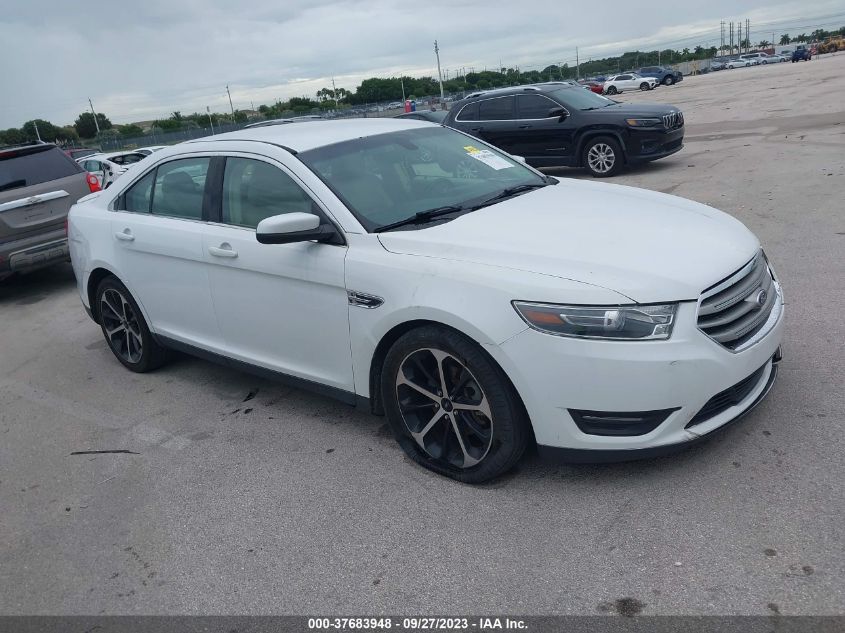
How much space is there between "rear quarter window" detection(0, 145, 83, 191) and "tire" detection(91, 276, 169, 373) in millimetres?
3862

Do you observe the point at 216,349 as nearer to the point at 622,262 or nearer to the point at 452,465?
the point at 452,465

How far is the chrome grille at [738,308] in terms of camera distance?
10.3 feet

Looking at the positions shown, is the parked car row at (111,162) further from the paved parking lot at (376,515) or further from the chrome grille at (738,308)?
the chrome grille at (738,308)

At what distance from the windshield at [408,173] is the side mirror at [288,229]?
0.27m

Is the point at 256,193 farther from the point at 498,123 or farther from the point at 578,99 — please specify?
the point at 578,99

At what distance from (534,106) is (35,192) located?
8.23m

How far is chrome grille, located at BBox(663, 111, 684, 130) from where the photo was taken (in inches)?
487

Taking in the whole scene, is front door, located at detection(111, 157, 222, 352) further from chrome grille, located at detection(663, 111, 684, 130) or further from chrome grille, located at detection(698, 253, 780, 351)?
chrome grille, located at detection(663, 111, 684, 130)

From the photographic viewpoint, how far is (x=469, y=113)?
552 inches

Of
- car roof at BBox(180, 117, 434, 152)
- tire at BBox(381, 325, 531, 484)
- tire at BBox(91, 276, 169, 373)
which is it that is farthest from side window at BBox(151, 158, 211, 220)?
tire at BBox(381, 325, 531, 484)

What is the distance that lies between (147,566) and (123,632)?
42 cm

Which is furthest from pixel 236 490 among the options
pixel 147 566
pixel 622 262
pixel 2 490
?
pixel 622 262

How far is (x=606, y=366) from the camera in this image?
3006 millimetres

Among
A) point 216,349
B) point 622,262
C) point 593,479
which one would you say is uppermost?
point 622,262
